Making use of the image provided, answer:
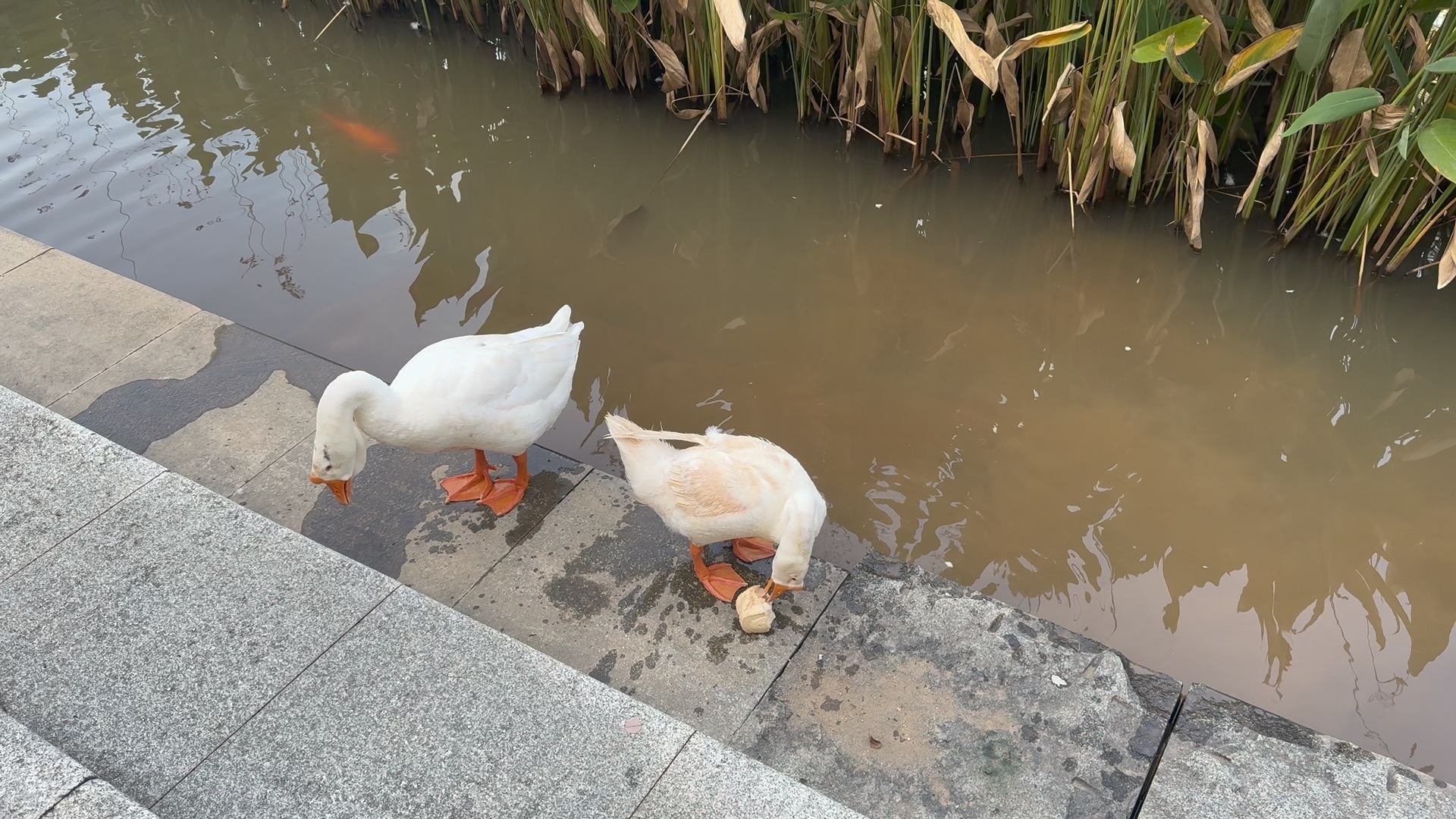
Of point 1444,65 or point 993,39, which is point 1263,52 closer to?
point 1444,65

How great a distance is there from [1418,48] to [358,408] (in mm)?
4198

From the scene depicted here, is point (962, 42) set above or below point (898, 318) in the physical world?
above

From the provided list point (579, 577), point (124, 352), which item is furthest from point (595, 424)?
point (124, 352)

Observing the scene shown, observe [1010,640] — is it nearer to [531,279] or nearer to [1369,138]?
[1369,138]

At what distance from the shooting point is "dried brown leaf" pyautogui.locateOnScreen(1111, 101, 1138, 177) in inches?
166

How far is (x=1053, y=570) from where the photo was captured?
328 centimetres

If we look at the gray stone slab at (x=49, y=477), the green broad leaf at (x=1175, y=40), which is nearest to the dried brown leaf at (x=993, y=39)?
the green broad leaf at (x=1175, y=40)

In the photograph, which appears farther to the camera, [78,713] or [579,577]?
[579,577]

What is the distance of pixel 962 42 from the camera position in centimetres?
391

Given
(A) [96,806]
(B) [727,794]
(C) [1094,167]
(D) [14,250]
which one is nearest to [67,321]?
(D) [14,250]

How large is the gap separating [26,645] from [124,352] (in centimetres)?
174

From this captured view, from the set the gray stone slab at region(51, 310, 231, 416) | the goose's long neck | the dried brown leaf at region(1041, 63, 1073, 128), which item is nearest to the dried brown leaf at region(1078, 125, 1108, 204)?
the dried brown leaf at region(1041, 63, 1073, 128)

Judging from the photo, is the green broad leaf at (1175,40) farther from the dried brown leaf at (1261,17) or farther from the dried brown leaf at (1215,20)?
the dried brown leaf at (1261,17)

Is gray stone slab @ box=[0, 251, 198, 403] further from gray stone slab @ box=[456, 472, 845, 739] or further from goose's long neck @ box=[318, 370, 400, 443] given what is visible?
gray stone slab @ box=[456, 472, 845, 739]
